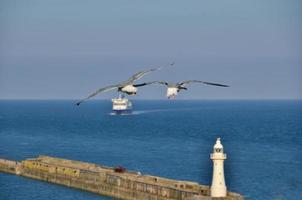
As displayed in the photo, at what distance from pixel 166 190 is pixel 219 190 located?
29.5 ft

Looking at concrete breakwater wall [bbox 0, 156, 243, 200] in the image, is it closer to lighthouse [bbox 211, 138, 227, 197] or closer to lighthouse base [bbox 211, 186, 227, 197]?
lighthouse base [bbox 211, 186, 227, 197]

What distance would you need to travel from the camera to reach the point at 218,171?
1781 inches

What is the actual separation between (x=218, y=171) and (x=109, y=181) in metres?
20.3

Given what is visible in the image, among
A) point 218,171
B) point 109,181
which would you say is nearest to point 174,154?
point 109,181

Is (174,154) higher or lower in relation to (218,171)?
higher

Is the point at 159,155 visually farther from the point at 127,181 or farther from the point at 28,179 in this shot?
the point at 127,181

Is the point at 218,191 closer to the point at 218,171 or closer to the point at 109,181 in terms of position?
the point at 218,171

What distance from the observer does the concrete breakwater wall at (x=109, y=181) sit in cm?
5334

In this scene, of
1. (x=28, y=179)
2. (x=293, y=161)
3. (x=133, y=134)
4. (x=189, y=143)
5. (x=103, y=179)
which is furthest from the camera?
(x=133, y=134)

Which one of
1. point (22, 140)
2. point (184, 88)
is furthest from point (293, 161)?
point (184, 88)

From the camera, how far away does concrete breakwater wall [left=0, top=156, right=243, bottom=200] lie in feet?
175

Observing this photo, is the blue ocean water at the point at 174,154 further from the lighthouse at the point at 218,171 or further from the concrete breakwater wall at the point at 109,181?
the lighthouse at the point at 218,171

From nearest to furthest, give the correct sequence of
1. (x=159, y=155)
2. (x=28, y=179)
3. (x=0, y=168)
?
(x=28, y=179) < (x=0, y=168) < (x=159, y=155)

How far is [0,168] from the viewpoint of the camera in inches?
3199
